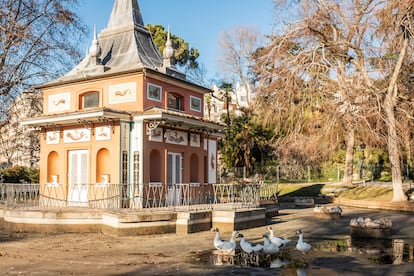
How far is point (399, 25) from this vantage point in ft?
84.5

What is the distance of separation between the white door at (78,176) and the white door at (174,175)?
382 cm

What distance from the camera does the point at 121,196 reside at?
62.4ft

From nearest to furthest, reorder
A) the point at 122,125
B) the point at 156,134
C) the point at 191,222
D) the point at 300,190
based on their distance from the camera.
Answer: the point at 191,222 < the point at 122,125 < the point at 156,134 < the point at 300,190

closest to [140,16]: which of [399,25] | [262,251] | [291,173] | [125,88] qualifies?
[125,88]

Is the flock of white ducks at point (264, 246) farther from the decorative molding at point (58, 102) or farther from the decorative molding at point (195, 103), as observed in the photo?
the decorative molding at point (58, 102)

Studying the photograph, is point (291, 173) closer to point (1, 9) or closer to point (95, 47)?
point (95, 47)

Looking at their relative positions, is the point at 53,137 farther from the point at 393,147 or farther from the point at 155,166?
the point at 393,147

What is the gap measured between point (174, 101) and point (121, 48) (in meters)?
3.97

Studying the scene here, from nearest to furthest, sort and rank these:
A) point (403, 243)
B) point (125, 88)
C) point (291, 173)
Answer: point (403, 243)
point (125, 88)
point (291, 173)

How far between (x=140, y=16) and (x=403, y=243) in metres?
17.9

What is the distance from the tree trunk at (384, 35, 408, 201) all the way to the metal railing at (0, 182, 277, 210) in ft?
34.4

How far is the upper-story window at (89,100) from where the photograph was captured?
2203cm

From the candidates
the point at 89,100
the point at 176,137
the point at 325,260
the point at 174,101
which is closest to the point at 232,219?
the point at 176,137

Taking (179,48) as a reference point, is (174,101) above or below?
below
